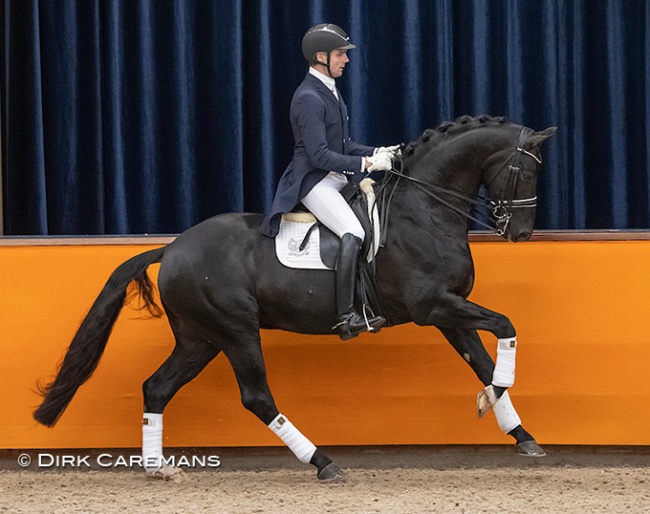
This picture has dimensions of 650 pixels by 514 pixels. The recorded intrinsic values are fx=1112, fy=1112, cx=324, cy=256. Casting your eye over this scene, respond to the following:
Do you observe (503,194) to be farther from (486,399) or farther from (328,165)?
(486,399)

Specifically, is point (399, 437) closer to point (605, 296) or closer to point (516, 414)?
point (516, 414)

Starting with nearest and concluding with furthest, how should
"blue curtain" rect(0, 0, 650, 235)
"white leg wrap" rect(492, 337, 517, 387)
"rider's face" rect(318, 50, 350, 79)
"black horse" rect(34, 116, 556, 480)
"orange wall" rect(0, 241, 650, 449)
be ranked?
"white leg wrap" rect(492, 337, 517, 387) → "black horse" rect(34, 116, 556, 480) → "rider's face" rect(318, 50, 350, 79) → "orange wall" rect(0, 241, 650, 449) → "blue curtain" rect(0, 0, 650, 235)

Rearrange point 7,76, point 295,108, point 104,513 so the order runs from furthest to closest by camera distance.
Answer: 1. point 7,76
2. point 295,108
3. point 104,513

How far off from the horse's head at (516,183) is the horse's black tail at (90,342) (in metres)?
1.40

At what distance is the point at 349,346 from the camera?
496 centimetres

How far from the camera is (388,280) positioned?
4508 millimetres

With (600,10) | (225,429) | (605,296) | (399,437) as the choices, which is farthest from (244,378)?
(600,10)

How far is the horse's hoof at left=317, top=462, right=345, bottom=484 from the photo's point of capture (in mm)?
4586

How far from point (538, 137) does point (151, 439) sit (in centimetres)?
202

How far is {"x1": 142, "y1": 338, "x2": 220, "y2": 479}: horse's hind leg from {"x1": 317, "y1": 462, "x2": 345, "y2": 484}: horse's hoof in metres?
0.65

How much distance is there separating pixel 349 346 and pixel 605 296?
45.0 inches

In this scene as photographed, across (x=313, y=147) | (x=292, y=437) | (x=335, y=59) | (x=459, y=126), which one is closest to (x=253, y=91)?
(x=335, y=59)

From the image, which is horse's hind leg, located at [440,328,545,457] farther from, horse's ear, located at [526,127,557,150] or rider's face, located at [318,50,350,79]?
rider's face, located at [318,50,350,79]

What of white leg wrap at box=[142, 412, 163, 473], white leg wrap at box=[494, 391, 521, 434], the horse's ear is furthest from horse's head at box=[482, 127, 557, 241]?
white leg wrap at box=[142, 412, 163, 473]
